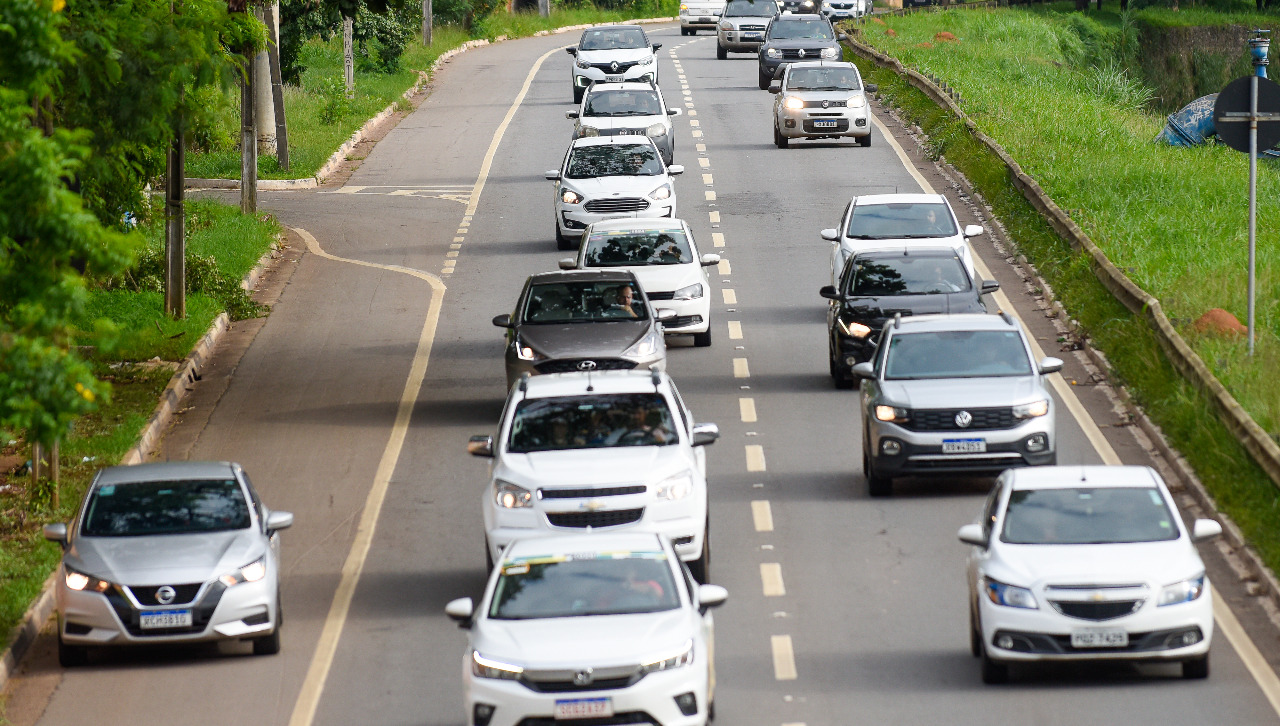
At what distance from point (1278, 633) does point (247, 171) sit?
2393 centimetres

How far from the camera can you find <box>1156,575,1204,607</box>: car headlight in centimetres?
1240

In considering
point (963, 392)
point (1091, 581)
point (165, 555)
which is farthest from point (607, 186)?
point (1091, 581)

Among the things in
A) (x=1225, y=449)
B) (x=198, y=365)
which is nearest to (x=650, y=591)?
(x=1225, y=449)

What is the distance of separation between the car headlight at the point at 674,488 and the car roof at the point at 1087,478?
8.35 ft

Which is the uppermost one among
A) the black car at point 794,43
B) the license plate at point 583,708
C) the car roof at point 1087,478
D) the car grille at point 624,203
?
the black car at point 794,43

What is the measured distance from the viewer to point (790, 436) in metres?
20.6

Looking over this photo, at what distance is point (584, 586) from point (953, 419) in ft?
20.9

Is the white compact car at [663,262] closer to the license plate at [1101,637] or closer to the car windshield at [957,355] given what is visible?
the car windshield at [957,355]

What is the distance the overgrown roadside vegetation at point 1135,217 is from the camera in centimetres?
1881

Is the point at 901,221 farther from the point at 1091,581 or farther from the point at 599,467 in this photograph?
the point at 1091,581

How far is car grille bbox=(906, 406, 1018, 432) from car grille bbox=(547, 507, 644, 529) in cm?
381

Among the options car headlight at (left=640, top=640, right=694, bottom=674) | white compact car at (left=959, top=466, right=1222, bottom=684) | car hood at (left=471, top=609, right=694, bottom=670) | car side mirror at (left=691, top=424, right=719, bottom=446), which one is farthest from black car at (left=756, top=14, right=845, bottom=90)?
car headlight at (left=640, top=640, right=694, bottom=674)

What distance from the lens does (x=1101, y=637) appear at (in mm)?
12406

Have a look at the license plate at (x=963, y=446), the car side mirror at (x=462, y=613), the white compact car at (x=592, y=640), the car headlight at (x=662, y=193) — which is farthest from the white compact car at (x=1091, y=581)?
the car headlight at (x=662, y=193)
